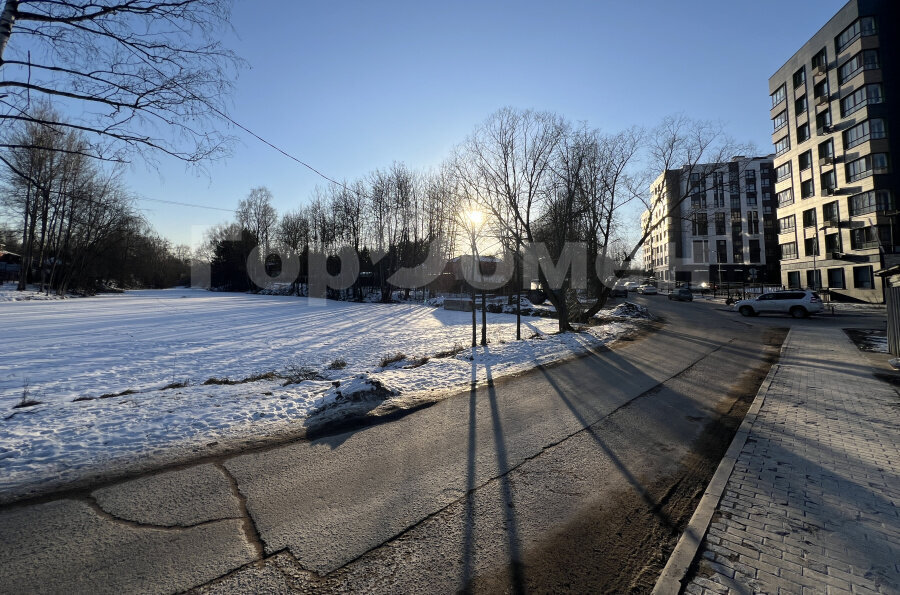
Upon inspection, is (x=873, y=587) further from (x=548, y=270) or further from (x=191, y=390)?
(x=548, y=270)

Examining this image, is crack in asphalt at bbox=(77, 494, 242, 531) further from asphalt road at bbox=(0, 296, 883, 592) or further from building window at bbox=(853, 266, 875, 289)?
building window at bbox=(853, 266, 875, 289)

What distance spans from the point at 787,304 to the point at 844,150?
22.2 metres

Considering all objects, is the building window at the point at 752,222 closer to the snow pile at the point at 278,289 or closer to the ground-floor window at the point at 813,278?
the ground-floor window at the point at 813,278

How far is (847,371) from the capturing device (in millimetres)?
8844

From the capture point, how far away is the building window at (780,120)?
1628 inches

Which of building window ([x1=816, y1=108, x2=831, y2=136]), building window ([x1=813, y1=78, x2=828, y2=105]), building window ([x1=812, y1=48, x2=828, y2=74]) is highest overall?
building window ([x1=812, y1=48, x2=828, y2=74])

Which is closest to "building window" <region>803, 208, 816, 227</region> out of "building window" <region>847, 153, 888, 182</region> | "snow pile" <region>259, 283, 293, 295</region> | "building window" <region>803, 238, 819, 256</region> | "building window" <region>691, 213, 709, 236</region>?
"building window" <region>803, 238, 819, 256</region>

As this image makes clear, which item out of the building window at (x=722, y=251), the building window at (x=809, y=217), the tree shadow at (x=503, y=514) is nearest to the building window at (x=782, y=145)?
the building window at (x=809, y=217)

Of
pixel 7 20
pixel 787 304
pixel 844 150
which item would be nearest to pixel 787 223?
pixel 844 150

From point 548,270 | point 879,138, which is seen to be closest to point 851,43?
point 879,138

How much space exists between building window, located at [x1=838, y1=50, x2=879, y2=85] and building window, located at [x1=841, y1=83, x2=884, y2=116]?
147cm

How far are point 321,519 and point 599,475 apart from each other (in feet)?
9.19

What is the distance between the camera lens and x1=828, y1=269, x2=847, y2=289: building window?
34000 millimetres

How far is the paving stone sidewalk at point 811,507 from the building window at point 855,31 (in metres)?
43.3
